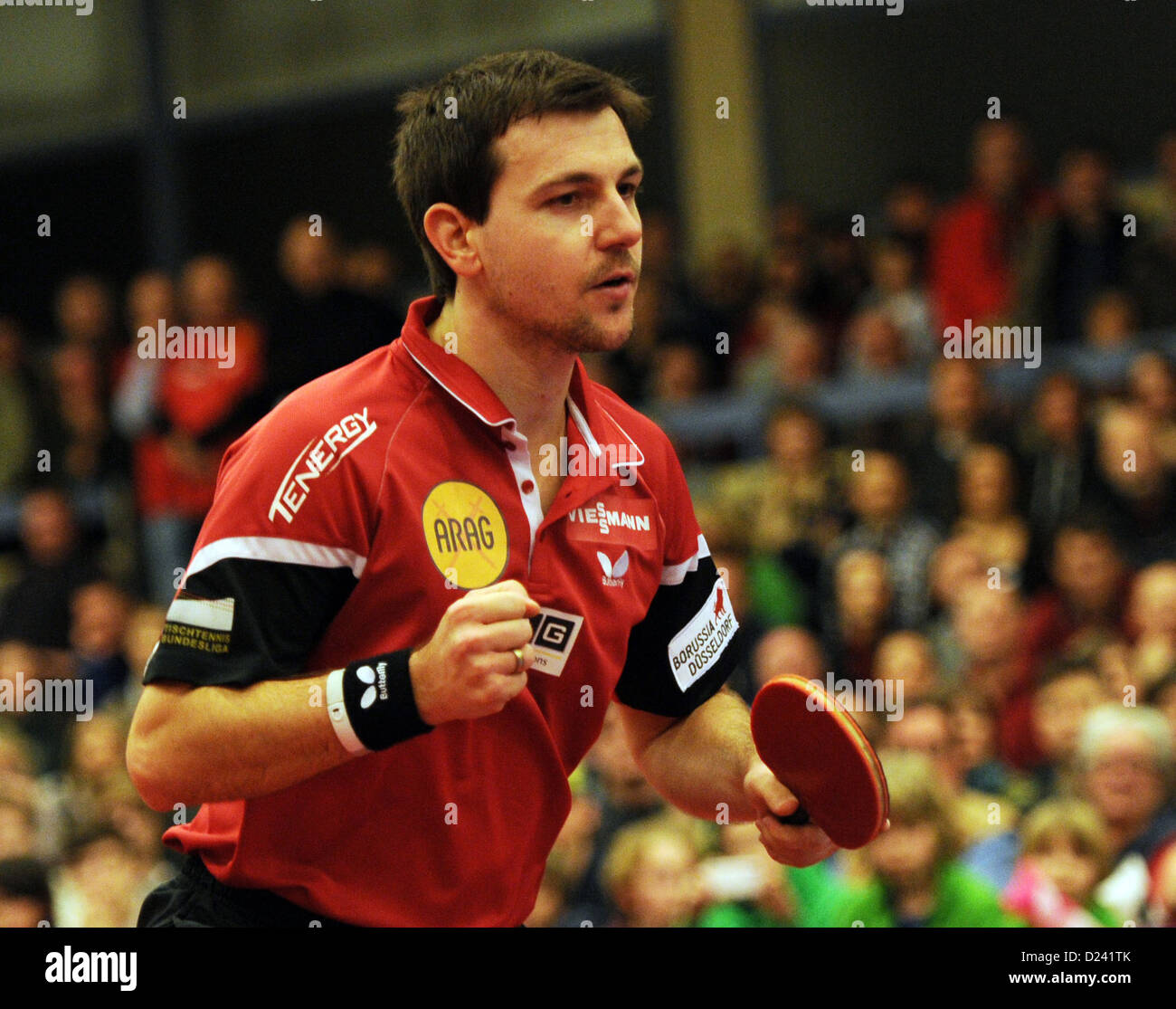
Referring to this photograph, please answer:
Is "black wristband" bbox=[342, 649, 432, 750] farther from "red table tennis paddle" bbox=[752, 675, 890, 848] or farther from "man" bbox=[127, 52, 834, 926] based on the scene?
"red table tennis paddle" bbox=[752, 675, 890, 848]

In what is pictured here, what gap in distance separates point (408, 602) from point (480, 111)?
1.03 metres

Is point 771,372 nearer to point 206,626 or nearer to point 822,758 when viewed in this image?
point 822,758

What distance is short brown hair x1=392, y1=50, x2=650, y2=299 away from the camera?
146 inches

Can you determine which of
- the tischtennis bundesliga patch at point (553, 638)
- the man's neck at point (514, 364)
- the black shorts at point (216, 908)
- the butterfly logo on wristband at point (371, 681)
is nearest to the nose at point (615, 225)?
the man's neck at point (514, 364)

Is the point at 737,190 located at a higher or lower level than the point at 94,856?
higher

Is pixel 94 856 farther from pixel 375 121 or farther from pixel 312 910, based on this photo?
pixel 375 121

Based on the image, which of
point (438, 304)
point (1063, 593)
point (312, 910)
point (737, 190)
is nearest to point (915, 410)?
point (1063, 593)

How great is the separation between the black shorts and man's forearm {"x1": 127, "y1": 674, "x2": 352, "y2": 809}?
1.08 ft

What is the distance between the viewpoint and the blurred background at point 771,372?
6.93 m

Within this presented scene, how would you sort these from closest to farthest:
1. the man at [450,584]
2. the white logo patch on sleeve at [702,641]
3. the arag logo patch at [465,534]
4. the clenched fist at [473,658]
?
the clenched fist at [473,658] < the man at [450,584] < the arag logo patch at [465,534] < the white logo patch on sleeve at [702,641]

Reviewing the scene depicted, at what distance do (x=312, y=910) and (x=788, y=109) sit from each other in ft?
34.8

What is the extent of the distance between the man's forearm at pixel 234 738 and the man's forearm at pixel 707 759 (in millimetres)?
1020

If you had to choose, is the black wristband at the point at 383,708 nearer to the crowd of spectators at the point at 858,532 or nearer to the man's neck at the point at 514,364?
the man's neck at the point at 514,364

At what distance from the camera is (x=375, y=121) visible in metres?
14.4
